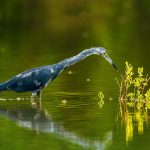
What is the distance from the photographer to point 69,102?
1616 cm

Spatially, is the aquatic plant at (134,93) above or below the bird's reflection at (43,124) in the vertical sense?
above

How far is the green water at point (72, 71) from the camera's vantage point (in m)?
13.0

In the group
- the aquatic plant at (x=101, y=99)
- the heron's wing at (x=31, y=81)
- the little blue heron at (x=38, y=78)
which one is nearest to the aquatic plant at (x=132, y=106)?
the aquatic plant at (x=101, y=99)

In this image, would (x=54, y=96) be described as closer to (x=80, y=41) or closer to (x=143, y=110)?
(x=143, y=110)

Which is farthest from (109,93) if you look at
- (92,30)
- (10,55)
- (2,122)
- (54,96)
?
(92,30)

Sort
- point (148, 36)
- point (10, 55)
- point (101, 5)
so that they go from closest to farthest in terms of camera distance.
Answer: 1. point (10, 55)
2. point (148, 36)
3. point (101, 5)

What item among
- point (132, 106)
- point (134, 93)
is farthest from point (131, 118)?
point (134, 93)

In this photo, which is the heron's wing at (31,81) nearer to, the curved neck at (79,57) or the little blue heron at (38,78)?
the little blue heron at (38,78)

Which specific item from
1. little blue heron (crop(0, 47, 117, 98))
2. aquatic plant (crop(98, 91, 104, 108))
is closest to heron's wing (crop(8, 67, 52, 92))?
little blue heron (crop(0, 47, 117, 98))

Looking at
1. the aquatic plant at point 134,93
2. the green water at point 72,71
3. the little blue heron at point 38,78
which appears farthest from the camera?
the little blue heron at point 38,78

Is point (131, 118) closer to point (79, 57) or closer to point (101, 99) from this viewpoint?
point (101, 99)

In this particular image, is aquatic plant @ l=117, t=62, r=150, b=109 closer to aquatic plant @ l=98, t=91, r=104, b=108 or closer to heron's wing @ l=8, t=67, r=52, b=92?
aquatic plant @ l=98, t=91, r=104, b=108

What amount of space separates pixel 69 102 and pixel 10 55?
10.4 meters

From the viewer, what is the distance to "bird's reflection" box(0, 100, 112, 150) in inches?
497
